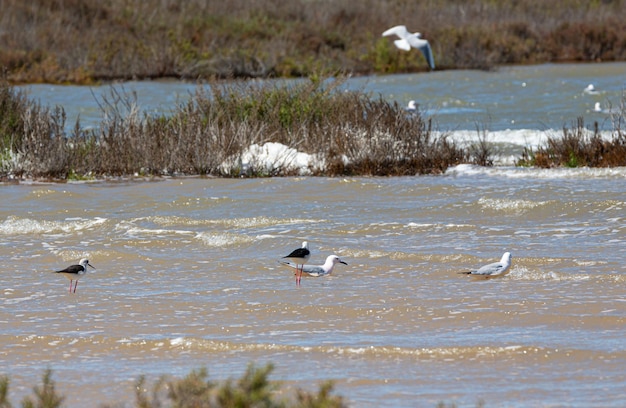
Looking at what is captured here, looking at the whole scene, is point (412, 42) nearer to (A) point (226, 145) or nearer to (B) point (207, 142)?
(A) point (226, 145)

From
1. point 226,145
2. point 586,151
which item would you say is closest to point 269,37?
point 226,145

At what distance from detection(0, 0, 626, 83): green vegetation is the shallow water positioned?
23.2 metres

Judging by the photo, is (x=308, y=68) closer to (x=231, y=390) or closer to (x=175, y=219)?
(x=175, y=219)

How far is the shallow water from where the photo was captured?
6.76m

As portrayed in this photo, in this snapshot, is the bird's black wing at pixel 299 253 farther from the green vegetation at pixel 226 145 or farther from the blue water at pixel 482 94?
the blue water at pixel 482 94

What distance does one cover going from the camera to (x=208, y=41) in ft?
141

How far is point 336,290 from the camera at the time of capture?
9375 millimetres

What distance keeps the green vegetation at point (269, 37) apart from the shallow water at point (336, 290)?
23197mm

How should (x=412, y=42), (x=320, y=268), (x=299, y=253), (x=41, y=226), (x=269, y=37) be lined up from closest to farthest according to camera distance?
(x=299, y=253) → (x=320, y=268) → (x=41, y=226) → (x=412, y=42) → (x=269, y=37)

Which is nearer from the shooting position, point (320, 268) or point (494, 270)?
point (494, 270)

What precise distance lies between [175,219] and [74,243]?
163 cm

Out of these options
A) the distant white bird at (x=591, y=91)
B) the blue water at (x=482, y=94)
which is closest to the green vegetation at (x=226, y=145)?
the blue water at (x=482, y=94)

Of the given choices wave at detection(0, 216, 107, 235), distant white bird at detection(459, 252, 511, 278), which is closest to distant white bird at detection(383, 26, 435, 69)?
wave at detection(0, 216, 107, 235)

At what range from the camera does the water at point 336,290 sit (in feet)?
22.2
